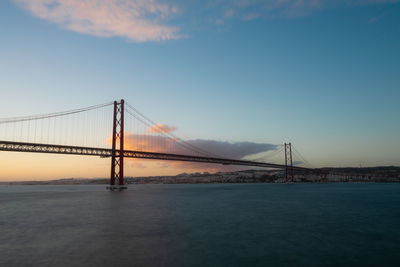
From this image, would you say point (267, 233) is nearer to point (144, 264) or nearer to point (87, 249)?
point (144, 264)

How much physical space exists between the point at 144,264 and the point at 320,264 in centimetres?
666

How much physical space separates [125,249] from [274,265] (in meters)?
6.52

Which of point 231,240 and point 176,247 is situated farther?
point 231,240

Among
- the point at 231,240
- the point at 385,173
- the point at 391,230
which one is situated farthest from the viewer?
the point at 385,173

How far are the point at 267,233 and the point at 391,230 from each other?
8.70 m

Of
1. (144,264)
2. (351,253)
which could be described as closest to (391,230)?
(351,253)

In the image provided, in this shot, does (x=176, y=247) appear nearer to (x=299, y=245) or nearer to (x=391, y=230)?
(x=299, y=245)

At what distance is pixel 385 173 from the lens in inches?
7288

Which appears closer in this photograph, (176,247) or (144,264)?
(144,264)

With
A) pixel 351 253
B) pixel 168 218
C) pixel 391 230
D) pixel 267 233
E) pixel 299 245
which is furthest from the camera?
pixel 168 218

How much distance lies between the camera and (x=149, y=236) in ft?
48.7

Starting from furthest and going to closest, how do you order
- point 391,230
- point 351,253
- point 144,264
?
point 391,230
point 351,253
point 144,264

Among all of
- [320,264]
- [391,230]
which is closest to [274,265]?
[320,264]

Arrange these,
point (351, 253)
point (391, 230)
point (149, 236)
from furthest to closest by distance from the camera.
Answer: point (391, 230), point (149, 236), point (351, 253)
